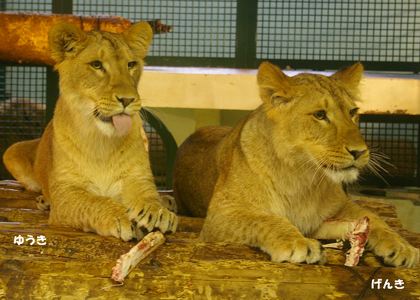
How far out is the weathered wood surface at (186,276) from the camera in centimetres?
206

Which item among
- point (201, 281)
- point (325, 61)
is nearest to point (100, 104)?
point (201, 281)

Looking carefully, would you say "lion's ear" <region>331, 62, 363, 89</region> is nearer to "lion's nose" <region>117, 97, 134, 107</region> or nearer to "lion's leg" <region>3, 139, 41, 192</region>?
"lion's nose" <region>117, 97, 134, 107</region>

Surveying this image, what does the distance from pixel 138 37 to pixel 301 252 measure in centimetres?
169

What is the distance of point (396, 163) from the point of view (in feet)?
19.4

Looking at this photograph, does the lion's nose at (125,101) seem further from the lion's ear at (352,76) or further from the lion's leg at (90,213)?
the lion's ear at (352,76)

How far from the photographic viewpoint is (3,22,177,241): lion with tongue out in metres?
2.67

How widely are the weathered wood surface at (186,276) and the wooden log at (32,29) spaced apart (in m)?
2.73

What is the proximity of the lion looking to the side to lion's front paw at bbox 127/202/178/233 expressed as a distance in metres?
0.28

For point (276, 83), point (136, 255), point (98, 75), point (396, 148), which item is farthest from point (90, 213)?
point (396, 148)

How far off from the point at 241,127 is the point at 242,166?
12.4 inches

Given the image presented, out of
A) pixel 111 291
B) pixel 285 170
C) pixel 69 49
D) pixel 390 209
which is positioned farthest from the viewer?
pixel 390 209

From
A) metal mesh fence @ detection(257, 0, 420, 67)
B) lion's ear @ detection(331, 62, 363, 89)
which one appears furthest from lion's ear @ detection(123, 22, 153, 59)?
metal mesh fence @ detection(257, 0, 420, 67)

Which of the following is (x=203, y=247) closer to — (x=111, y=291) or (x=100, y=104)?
(x=111, y=291)

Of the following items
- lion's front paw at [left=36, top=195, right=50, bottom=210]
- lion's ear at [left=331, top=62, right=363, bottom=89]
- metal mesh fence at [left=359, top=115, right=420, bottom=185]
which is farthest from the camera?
metal mesh fence at [left=359, top=115, right=420, bottom=185]
